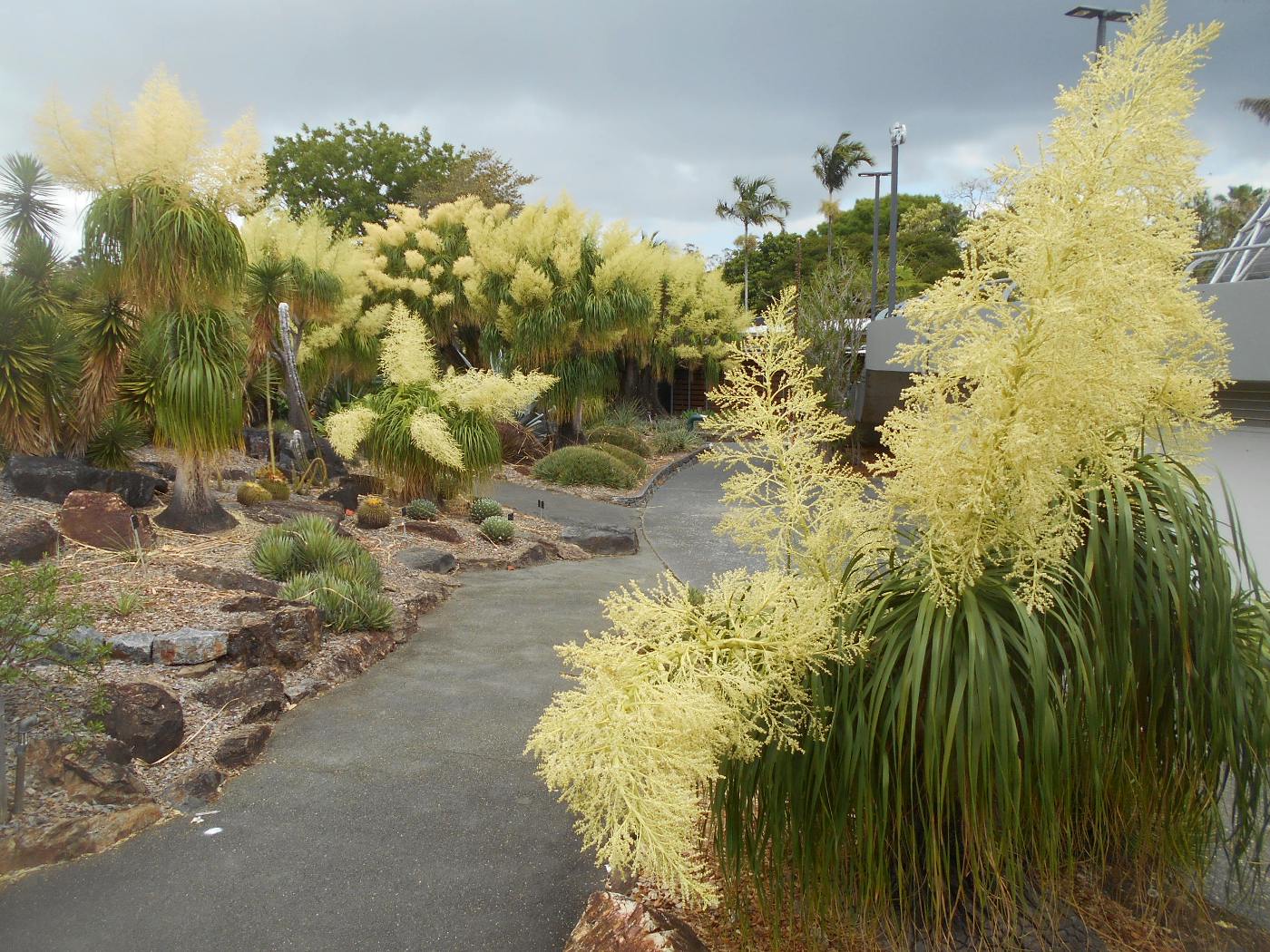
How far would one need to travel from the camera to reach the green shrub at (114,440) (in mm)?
8289

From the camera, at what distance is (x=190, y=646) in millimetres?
5254

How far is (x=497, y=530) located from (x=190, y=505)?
3.98m

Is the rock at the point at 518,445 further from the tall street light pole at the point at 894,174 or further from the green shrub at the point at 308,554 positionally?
the green shrub at the point at 308,554

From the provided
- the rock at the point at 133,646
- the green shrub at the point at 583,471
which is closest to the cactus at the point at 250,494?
the rock at the point at 133,646

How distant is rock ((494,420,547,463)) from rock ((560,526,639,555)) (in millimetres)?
7610

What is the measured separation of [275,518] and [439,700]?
3754mm

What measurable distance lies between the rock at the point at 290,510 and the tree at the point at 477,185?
2213 centimetres

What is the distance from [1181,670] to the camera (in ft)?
8.43

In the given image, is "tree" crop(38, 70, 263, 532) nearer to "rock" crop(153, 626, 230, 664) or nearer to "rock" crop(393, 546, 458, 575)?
"rock" crop(393, 546, 458, 575)

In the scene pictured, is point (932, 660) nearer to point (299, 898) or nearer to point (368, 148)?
point (299, 898)

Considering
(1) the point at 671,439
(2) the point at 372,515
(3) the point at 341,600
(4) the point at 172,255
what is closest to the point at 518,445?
(1) the point at 671,439

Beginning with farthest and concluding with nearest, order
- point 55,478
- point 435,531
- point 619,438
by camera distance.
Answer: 1. point 619,438
2. point 435,531
3. point 55,478

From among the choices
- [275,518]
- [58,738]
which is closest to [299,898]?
[58,738]

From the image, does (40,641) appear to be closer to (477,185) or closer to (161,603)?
(161,603)
